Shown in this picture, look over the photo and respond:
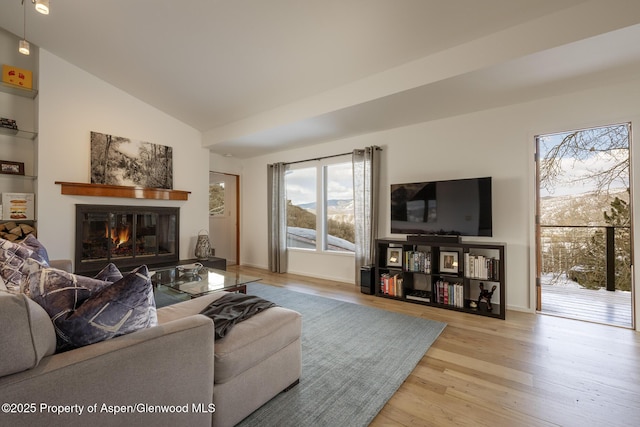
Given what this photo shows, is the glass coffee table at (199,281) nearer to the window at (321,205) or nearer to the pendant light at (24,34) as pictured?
the window at (321,205)

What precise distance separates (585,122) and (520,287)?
1.87 meters

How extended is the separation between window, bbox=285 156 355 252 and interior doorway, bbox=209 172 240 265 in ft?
4.70

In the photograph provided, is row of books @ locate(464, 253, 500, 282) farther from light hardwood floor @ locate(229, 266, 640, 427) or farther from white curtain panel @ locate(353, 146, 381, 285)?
white curtain panel @ locate(353, 146, 381, 285)

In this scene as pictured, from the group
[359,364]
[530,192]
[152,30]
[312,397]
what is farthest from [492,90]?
[152,30]

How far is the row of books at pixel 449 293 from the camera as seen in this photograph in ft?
11.0

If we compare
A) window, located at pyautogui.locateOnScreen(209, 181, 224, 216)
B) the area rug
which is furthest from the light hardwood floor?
window, located at pyautogui.locateOnScreen(209, 181, 224, 216)

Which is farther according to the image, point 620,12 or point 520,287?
point 520,287

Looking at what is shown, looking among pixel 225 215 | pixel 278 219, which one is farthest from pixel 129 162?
pixel 278 219

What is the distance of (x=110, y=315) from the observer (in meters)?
1.10

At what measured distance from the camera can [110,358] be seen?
3.37ft

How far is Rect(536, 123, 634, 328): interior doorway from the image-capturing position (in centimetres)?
305

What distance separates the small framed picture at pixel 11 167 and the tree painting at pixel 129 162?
706 mm

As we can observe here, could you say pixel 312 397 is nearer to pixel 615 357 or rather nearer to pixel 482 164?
pixel 615 357

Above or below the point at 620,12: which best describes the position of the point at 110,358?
below
